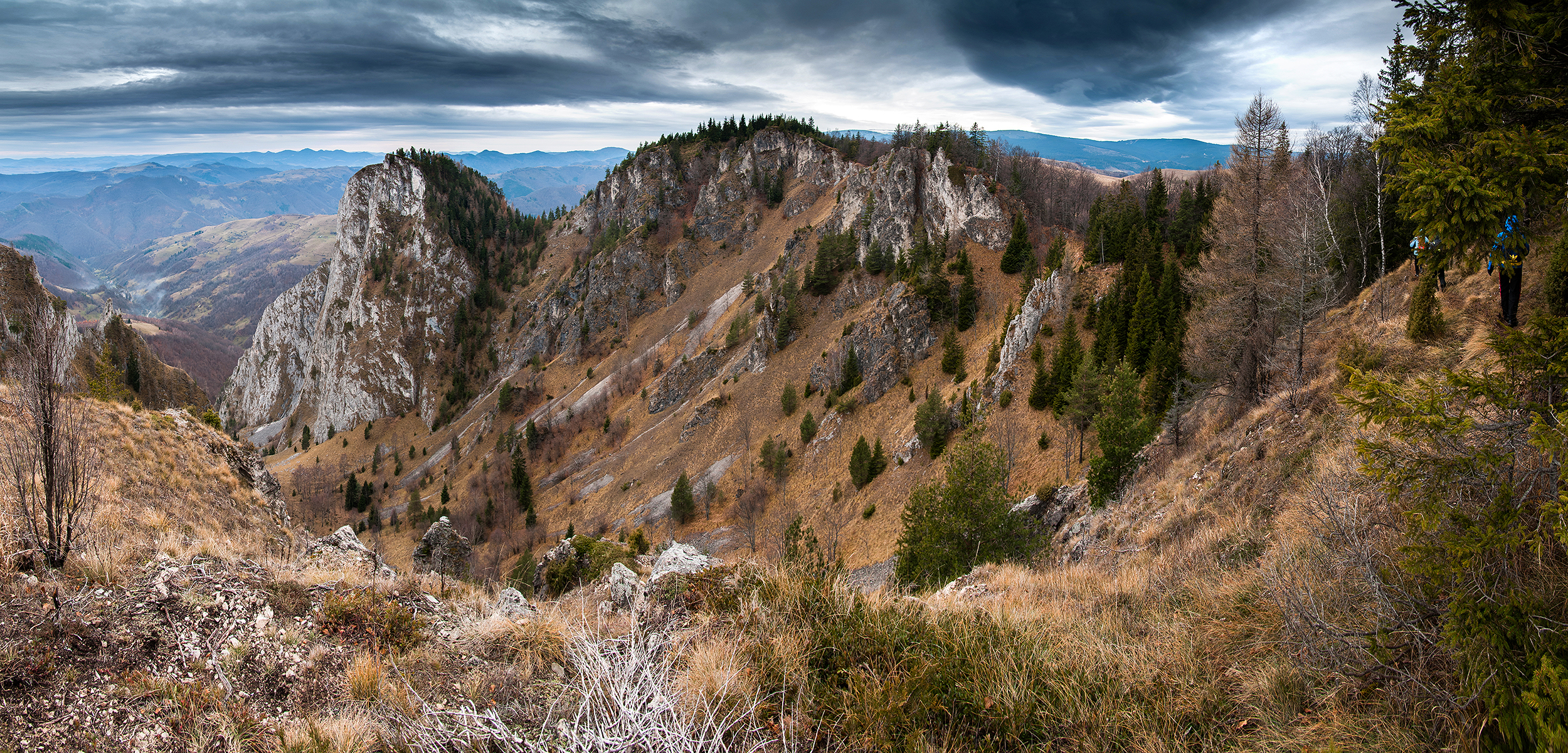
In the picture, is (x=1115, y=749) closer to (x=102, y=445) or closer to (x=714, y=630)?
(x=714, y=630)

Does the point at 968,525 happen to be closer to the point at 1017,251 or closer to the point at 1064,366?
the point at 1064,366

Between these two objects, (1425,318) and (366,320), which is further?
(366,320)

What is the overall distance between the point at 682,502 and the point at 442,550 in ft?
71.3

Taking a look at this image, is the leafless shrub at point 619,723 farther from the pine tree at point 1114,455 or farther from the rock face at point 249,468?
the pine tree at point 1114,455

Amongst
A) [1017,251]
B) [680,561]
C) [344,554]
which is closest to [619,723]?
[680,561]

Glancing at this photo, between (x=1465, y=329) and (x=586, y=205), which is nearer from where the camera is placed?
(x=1465, y=329)

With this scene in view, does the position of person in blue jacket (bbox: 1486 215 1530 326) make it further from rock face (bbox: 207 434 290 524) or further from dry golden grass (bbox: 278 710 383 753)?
rock face (bbox: 207 434 290 524)

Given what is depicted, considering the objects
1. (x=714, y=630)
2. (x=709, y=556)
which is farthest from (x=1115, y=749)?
(x=709, y=556)

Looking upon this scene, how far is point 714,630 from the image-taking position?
5168 mm

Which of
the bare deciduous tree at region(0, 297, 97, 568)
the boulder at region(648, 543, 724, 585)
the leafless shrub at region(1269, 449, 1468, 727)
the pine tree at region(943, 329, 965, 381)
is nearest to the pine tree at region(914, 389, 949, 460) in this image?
the pine tree at region(943, 329, 965, 381)

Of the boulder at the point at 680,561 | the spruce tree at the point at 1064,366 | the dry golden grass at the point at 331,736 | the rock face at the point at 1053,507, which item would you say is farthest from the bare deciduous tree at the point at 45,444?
the spruce tree at the point at 1064,366

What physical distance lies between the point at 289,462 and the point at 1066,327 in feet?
448

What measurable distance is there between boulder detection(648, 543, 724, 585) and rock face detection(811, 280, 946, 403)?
154 feet

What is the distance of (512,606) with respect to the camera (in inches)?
299
